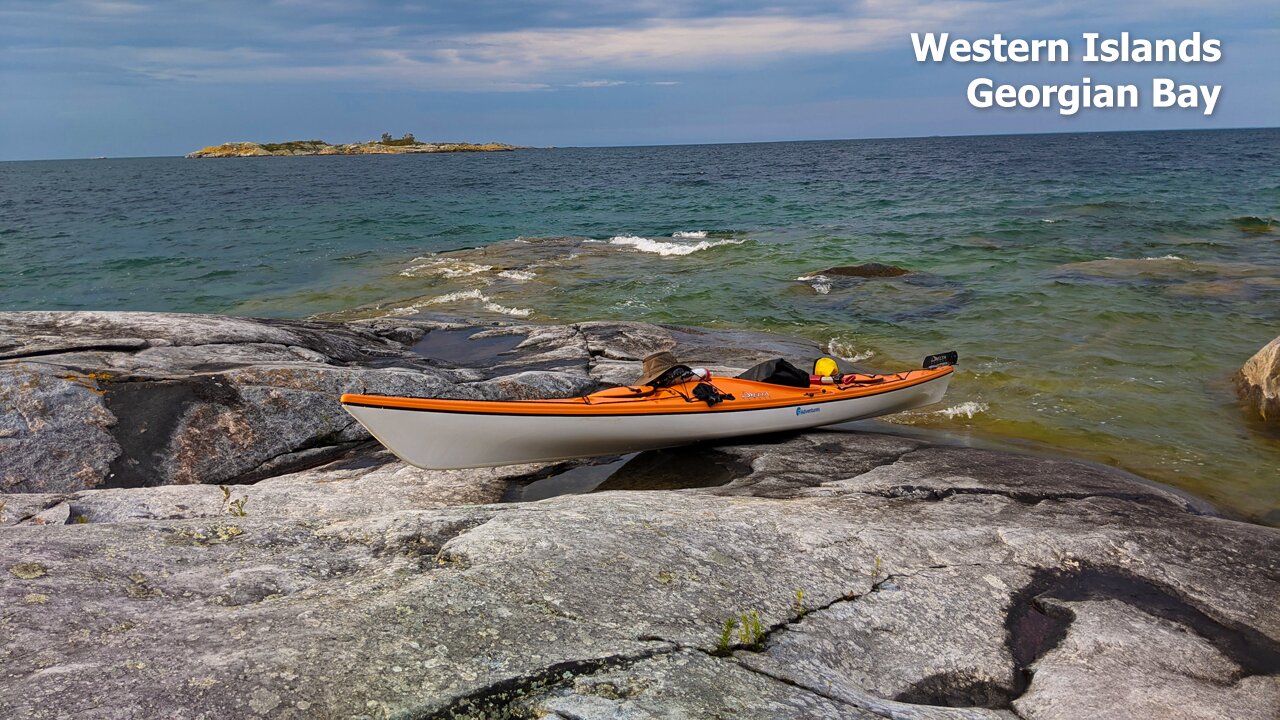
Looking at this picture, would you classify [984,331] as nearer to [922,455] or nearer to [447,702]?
[922,455]

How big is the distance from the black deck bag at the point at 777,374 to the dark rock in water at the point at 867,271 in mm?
13601

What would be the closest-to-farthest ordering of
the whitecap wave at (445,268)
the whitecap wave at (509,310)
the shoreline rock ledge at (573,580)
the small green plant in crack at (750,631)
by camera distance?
the shoreline rock ledge at (573,580)
the small green plant in crack at (750,631)
the whitecap wave at (509,310)
the whitecap wave at (445,268)

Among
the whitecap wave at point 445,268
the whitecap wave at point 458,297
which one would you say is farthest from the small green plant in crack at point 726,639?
the whitecap wave at point 445,268

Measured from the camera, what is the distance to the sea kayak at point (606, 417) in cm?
725

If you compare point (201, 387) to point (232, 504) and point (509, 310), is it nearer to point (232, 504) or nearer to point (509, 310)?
point (232, 504)

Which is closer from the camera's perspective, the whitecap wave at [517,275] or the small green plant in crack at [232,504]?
the small green plant in crack at [232,504]

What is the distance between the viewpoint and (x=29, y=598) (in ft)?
10.7

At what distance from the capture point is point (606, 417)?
319 inches

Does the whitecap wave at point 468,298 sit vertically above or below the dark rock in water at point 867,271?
below

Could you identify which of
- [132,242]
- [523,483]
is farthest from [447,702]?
[132,242]

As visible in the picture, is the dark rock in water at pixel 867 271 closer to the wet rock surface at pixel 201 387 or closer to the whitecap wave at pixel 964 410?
the whitecap wave at pixel 964 410

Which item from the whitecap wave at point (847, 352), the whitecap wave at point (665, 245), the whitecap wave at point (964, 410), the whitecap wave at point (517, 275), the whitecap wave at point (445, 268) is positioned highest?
the whitecap wave at point (665, 245)

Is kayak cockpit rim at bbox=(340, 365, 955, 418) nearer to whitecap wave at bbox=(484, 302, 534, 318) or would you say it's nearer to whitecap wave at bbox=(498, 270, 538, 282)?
whitecap wave at bbox=(484, 302, 534, 318)

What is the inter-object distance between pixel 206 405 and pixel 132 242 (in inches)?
1262
